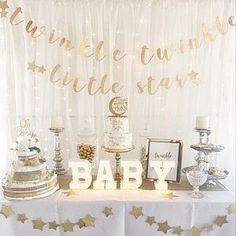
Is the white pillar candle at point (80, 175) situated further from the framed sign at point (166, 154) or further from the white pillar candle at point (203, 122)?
the white pillar candle at point (203, 122)

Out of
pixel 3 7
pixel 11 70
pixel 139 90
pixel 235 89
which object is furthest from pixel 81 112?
pixel 235 89

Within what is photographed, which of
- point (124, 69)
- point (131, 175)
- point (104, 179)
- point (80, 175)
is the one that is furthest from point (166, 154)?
point (124, 69)

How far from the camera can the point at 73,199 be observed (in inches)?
67.1

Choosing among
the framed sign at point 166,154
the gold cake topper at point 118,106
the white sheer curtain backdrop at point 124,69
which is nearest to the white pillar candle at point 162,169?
the framed sign at point 166,154

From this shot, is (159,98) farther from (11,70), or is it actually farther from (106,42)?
(11,70)

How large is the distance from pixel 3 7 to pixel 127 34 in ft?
3.20

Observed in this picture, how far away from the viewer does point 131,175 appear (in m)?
1.88

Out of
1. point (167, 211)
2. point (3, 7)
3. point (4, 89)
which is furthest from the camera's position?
point (4, 89)

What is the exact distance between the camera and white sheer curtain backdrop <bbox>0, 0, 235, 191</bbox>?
91.0 inches

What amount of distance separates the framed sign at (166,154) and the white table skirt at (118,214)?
0.28 meters

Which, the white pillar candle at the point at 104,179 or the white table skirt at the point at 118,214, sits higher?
the white pillar candle at the point at 104,179

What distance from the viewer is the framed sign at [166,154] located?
1.96 m

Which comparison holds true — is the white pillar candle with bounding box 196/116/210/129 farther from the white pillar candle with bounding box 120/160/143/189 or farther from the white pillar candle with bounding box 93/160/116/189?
the white pillar candle with bounding box 93/160/116/189

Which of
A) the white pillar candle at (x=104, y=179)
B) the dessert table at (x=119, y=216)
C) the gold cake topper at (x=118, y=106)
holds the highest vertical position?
the gold cake topper at (x=118, y=106)
